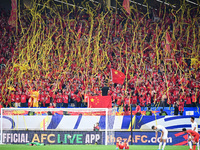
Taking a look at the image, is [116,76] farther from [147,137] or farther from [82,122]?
[147,137]

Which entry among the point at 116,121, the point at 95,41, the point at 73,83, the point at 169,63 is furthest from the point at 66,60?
the point at 116,121

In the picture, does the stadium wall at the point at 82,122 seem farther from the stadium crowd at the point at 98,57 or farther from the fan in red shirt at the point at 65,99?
the fan in red shirt at the point at 65,99

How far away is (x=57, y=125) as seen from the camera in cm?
1499

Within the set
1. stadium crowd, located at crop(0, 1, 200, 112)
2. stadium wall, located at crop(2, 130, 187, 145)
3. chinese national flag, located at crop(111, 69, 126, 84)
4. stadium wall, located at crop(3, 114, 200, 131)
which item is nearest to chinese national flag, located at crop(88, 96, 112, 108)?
stadium wall, located at crop(3, 114, 200, 131)

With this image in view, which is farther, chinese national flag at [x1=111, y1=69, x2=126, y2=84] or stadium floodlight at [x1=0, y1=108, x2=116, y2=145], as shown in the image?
chinese national flag at [x1=111, y1=69, x2=126, y2=84]

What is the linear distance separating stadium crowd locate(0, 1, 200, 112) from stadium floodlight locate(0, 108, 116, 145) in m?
4.11

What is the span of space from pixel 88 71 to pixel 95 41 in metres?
4.26

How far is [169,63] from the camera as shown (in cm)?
Result: 2331

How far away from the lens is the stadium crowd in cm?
2103

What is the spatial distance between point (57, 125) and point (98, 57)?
38.2 ft

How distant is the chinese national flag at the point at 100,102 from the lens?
576 inches

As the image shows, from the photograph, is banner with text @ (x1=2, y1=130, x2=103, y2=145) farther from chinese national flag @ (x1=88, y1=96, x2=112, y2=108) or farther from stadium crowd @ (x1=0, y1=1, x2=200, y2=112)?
stadium crowd @ (x1=0, y1=1, x2=200, y2=112)

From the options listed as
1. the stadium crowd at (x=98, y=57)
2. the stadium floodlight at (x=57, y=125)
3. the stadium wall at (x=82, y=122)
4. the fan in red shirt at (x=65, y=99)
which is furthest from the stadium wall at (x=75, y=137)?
the fan in red shirt at (x=65, y=99)

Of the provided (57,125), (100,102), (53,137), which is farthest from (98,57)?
(53,137)
